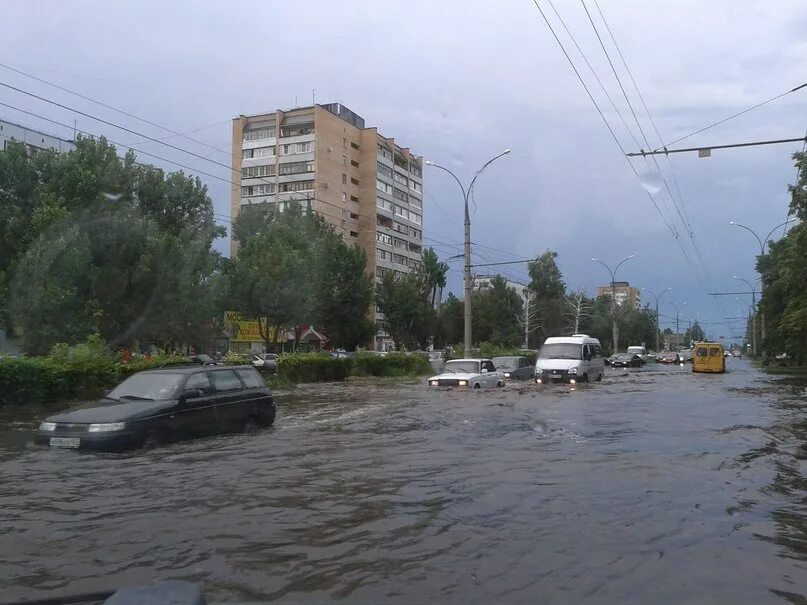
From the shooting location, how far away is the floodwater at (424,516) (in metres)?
4.89

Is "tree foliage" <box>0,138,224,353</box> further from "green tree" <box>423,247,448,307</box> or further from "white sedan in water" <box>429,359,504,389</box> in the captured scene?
"green tree" <box>423,247,448,307</box>

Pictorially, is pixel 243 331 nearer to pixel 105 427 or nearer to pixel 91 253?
pixel 91 253

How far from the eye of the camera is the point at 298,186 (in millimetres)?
79812

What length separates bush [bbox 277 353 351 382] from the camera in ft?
91.6

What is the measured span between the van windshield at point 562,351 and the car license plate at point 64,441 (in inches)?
811

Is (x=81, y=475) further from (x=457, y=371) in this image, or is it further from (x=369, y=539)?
(x=457, y=371)

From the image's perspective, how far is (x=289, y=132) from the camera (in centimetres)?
8125

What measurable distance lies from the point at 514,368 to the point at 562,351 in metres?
2.57

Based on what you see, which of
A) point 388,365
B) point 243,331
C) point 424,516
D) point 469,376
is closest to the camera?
point 424,516

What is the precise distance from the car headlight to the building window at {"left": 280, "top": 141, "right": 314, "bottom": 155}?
237ft

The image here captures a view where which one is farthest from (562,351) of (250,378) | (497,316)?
(497,316)

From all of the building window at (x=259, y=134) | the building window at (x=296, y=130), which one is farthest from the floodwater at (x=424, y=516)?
the building window at (x=259, y=134)

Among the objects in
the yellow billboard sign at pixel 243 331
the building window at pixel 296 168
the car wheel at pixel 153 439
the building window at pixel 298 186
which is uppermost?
the building window at pixel 296 168

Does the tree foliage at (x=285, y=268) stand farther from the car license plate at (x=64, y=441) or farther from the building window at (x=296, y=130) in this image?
the car license plate at (x=64, y=441)
